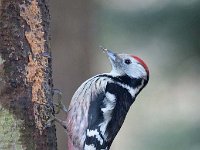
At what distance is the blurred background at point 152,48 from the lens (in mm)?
6059

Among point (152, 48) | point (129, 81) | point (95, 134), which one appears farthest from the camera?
point (152, 48)

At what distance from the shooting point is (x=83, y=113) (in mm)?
4660

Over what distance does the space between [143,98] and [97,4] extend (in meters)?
1.69

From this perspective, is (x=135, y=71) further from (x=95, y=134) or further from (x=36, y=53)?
(x=36, y=53)

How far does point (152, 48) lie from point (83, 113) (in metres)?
2.20

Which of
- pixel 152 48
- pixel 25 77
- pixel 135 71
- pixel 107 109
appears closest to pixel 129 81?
pixel 135 71

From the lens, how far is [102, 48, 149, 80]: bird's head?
5.06 metres

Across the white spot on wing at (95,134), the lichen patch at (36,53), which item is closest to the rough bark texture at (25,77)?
the lichen patch at (36,53)

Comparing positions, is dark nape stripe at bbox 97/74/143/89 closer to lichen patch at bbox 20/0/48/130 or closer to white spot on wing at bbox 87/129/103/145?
white spot on wing at bbox 87/129/103/145

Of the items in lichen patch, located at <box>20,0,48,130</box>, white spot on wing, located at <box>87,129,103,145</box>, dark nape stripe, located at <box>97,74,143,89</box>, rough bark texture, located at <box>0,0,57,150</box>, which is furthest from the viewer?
dark nape stripe, located at <box>97,74,143,89</box>

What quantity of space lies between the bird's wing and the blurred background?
101cm

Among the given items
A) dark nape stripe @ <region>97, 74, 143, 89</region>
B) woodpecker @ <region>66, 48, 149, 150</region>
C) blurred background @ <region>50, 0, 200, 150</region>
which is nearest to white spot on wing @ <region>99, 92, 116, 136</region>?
woodpecker @ <region>66, 48, 149, 150</region>

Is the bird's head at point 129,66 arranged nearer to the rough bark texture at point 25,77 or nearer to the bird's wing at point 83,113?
the bird's wing at point 83,113

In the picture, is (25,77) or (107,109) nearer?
(25,77)
